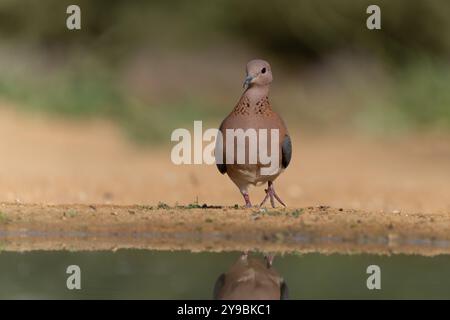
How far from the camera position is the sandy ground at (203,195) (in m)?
8.95

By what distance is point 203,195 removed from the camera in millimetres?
13203

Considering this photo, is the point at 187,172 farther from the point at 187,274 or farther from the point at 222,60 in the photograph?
the point at 187,274

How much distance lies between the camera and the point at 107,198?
13367 millimetres

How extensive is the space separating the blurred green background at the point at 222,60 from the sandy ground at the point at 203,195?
1.50 feet

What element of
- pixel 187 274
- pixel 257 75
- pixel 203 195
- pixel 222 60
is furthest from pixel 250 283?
pixel 222 60

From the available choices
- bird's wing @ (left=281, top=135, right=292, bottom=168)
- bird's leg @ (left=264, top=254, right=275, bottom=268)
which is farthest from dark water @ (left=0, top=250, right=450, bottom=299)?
bird's wing @ (left=281, top=135, right=292, bottom=168)

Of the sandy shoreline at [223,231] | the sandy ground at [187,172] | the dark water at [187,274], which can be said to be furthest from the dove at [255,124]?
the sandy ground at [187,172]

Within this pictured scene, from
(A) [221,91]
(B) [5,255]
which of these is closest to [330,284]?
(B) [5,255]

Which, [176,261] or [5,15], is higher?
[5,15]

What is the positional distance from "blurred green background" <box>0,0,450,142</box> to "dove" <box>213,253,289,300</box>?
949 centimetres

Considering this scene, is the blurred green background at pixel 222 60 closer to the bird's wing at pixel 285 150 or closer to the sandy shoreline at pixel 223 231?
the bird's wing at pixel 285 150

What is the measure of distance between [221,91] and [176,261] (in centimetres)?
1024

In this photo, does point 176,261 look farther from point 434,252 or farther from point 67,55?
point 67,55

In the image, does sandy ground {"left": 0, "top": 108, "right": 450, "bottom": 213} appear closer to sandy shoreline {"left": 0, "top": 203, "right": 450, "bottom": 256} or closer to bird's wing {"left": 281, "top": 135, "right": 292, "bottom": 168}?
bird's wing {"left": 281, "top": 135, "right": 292, "bottom": 168}
